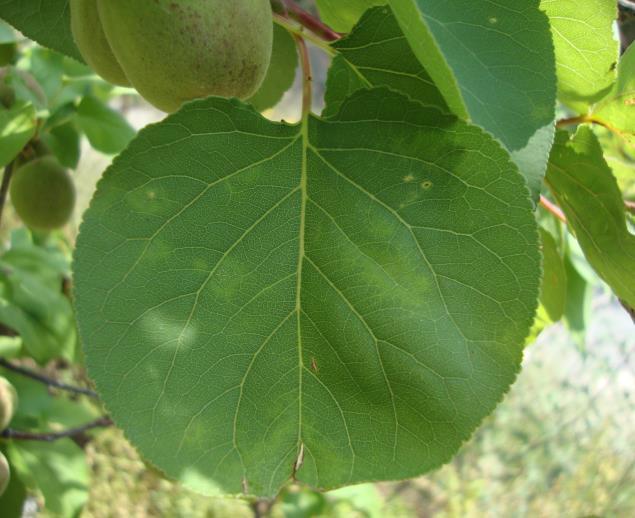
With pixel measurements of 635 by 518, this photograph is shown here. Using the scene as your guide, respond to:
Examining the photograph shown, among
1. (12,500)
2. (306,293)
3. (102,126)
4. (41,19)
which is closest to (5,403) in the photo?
(12,500)

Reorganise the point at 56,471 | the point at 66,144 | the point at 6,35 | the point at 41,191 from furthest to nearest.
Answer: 1. the point at 56,471
2. the point at 66,144
3. the point at 41,191
4. the point at 6,35

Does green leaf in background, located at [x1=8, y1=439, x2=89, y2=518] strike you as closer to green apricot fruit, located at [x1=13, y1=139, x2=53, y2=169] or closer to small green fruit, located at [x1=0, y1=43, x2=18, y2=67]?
green apricot fruit, located at [x1=13, y1=139, x2=53, y2=169]

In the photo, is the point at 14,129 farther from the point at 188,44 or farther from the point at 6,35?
the point at 188,44

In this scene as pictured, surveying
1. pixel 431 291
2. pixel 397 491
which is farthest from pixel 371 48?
pixel 397 491

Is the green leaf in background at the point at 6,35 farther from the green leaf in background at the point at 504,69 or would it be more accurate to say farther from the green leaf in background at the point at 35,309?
the green leaf in background at the point at 504,69

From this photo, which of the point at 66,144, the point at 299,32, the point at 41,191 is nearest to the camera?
the point at 299,32

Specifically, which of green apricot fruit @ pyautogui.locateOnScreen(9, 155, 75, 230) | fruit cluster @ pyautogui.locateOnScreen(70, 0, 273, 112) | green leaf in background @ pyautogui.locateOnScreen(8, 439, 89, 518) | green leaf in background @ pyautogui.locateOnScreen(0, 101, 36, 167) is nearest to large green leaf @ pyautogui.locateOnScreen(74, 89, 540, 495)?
fruit cluster @ pyautogui.locateOnScreen(70, 0, 273, 112)

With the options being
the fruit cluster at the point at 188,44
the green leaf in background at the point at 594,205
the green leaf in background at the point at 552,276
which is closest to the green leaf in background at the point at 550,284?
the green leaf in background at the point at 552,276
